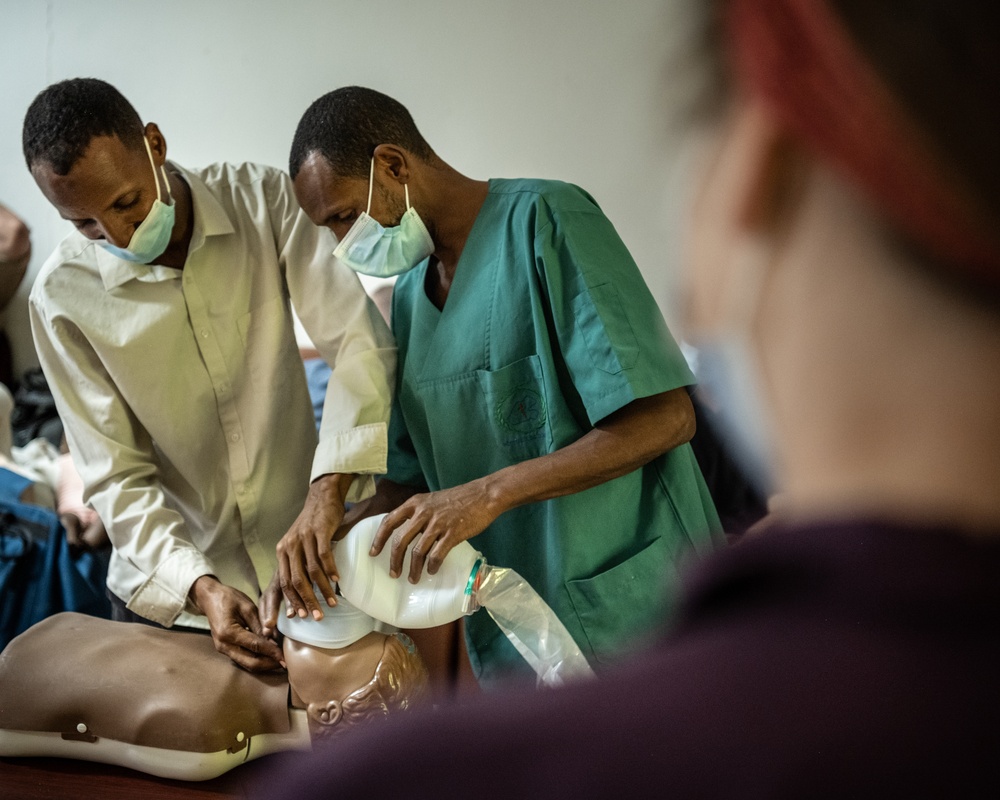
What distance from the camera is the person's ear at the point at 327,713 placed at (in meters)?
1.19

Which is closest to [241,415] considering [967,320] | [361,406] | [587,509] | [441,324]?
[361,406]

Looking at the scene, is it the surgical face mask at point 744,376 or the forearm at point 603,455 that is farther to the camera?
the forearm at point 603,455

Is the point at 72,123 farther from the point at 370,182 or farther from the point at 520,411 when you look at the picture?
the point at 520,411

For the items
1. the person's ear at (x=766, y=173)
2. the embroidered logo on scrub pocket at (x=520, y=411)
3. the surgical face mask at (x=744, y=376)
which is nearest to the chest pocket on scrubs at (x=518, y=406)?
the embroidered logo on scrub pocket at (x=520, y=411)

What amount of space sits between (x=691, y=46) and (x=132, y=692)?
1225mm

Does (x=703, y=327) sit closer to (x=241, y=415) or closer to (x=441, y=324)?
(x=441, y=324)

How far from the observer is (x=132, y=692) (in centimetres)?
128

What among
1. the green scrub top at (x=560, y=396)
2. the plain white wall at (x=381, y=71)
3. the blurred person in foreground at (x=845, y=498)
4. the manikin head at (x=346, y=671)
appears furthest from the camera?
the plain white wall at (x=381, y=71)

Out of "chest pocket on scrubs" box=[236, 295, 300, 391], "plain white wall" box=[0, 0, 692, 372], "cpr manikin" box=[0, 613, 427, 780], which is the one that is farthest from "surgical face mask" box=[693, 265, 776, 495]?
"plain white wall" box=[0, 0, 692, 372]

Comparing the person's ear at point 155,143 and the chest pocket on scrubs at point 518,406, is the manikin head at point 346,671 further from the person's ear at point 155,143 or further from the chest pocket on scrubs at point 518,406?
the person's ear at point 155,143

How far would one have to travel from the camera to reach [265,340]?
1.62m

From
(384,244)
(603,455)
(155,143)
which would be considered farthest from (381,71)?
(603,455)

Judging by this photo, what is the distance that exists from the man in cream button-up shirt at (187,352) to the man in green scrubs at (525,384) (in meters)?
0.13

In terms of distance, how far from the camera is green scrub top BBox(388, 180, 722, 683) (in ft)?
4.25
